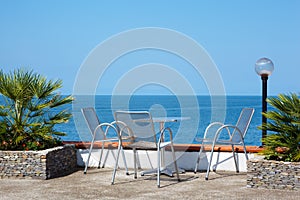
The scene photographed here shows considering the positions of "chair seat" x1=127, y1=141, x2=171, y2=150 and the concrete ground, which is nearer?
the concrete ground

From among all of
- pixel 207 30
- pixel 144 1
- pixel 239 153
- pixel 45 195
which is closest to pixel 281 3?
pixel 207 30

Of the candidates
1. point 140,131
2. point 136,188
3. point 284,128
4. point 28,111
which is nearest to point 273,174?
point 284,128

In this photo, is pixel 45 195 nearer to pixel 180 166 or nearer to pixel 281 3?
pixel 180 166

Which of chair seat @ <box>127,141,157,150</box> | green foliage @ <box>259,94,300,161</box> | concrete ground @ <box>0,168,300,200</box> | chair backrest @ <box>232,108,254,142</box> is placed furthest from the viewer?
chair backrest @ <box>232,108,254,142</box>

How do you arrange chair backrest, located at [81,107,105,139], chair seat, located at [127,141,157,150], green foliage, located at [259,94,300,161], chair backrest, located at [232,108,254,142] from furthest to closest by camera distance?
chair backrest, located at [81,107,105,139]
chair backrest, located at [232,108,254,142]
chair seat, located at [127,141,157,150]
green foliage, located at [259,94,300,161]

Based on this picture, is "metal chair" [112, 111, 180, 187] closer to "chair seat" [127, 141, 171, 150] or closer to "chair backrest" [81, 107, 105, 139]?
"chair seat" [127, 141, 171, 150]

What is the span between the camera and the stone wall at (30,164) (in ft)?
18.1

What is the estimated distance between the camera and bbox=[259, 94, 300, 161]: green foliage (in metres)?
4.88

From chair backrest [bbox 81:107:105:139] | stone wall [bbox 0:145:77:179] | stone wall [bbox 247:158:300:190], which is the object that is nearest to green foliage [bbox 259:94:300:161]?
stone wall [bbox 247:158:300:190]

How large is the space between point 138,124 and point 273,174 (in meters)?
1.69

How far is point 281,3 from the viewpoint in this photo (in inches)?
1270

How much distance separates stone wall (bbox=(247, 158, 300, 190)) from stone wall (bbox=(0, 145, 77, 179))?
7.90 feet

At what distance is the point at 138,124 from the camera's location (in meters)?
5.49

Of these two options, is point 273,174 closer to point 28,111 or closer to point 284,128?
point 284,128
